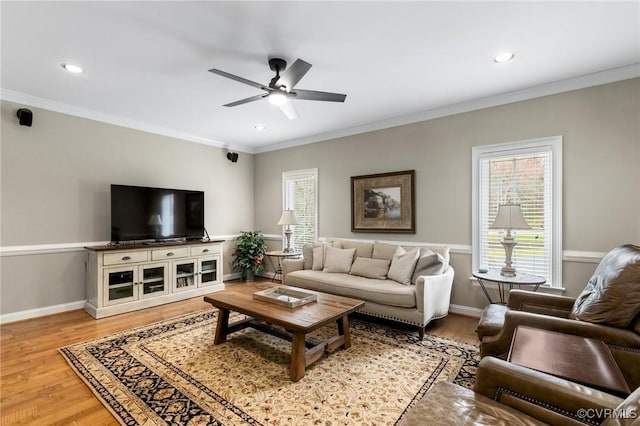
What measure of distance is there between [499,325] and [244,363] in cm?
205

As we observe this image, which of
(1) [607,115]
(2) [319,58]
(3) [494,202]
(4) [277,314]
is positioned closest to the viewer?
(4) [277,314]

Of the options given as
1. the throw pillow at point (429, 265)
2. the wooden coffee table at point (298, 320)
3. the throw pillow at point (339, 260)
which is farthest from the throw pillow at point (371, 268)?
the wooden coffee table at point (298, 320)

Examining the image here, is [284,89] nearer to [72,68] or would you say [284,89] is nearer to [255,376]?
[72,68]

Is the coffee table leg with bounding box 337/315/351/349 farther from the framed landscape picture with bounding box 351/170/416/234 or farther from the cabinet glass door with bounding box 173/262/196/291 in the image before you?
the cabinet glass door with bounding box 173/262/196/291

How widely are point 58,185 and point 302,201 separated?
11.7 feet

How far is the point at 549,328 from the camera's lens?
1.92 m

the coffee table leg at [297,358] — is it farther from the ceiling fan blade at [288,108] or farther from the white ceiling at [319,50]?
the white ceiling at [319,50]

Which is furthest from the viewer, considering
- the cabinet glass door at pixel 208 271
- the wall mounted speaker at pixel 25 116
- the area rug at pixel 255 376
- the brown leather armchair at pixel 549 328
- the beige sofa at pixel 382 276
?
the cabinet glass door at pixel 208 271

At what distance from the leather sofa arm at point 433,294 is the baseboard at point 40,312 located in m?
4.39

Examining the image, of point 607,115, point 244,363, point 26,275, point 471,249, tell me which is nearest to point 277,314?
point 244,363

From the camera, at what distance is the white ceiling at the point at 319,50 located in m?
2.16

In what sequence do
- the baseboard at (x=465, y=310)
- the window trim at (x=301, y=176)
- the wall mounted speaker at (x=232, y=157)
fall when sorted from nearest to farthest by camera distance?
the baseboard at (x=465, y=310)
the window trim at (x=301, y=176)
the wall mounted speaker at (x=232, y=157)

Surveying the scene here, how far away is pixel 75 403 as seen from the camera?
6.85 ft

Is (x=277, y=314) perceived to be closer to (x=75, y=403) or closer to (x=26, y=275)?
(x=75, y=403)
